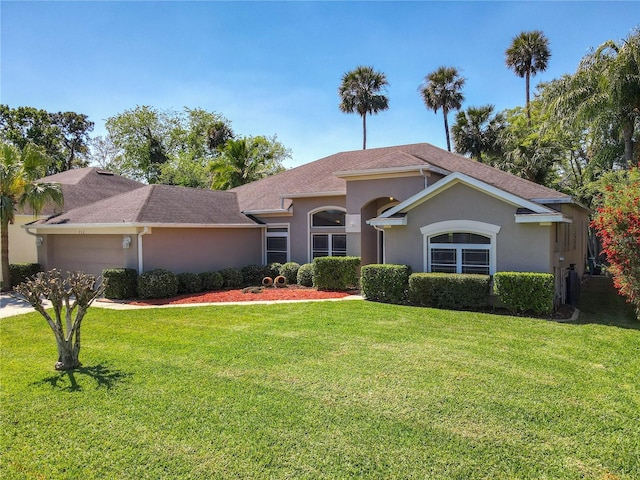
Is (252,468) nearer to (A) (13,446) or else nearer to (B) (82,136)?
(A) (13,446)

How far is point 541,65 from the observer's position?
37.3 meters

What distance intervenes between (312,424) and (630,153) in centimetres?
1921

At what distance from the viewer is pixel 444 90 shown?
36875 millimetres

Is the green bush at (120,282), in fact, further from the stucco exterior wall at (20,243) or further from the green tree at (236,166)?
the green tree at (236,166)

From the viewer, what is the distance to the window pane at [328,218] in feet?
60.5

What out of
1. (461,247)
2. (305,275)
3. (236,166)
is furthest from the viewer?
(236,166)

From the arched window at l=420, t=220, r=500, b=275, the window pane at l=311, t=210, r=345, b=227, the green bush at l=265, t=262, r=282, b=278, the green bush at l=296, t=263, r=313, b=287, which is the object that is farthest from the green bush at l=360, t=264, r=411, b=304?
the green bush at l=265, t=262, r=282, b=278

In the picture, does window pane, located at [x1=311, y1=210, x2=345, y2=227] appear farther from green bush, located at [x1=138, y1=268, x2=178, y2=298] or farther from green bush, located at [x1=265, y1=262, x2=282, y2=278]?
green bush, located at [x1=138, y1=268, x2=178, y2=298]

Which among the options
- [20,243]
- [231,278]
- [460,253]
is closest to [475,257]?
[460,253]

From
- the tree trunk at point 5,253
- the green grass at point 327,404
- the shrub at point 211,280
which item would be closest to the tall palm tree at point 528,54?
the shrub at point 211,280

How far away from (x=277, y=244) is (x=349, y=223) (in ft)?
15.9

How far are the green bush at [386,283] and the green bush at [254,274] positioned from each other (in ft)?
21.0

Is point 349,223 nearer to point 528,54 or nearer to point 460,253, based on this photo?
point 460,253

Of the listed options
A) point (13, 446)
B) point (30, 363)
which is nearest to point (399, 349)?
point (13, 446)
